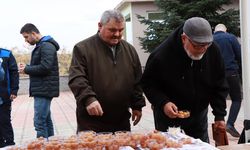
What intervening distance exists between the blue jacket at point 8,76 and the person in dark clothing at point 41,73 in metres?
0.13

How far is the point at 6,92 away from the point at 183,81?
8.98 ft

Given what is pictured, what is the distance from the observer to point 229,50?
249 inches

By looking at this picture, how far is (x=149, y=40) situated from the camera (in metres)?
12.7

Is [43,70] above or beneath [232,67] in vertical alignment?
above

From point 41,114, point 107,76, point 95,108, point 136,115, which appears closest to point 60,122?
point 41,114

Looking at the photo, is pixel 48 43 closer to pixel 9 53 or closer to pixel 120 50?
pixel 9 53

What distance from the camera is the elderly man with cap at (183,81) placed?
2986 millimetres

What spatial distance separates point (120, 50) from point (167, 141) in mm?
1139

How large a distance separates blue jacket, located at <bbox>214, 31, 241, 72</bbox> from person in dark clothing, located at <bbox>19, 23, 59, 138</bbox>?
270 cm

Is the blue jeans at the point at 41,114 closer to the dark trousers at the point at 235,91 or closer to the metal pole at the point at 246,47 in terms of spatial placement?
the metal pole at the point at 246,47

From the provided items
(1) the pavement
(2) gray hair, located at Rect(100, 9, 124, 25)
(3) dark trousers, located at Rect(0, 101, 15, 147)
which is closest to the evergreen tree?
(1) the pavement

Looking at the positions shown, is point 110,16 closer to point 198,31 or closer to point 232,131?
point 198,31

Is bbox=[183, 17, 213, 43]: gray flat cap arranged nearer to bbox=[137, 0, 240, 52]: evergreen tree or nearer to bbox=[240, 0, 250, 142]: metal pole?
bbox=[240, 0, 250, 142]: metal pole

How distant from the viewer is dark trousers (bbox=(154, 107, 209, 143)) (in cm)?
317
